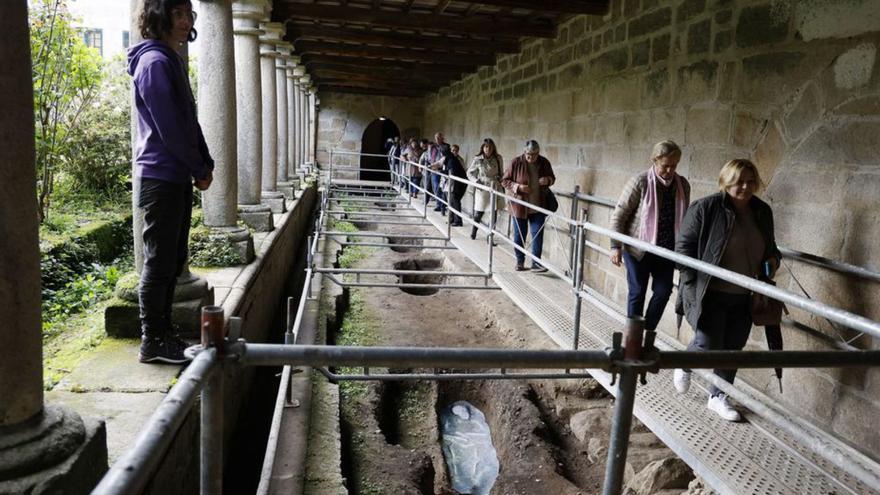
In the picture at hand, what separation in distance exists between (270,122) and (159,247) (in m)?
6.90

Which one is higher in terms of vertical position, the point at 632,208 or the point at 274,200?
the point at 632,208

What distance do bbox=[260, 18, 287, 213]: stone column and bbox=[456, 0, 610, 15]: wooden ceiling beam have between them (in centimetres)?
360

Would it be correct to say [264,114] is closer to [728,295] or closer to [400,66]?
[400,66]

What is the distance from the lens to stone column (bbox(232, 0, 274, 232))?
23.2 ft

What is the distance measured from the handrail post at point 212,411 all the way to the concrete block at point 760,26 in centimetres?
413

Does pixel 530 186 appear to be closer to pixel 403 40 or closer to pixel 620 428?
pixel 403 40

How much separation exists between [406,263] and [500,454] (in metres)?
4.86

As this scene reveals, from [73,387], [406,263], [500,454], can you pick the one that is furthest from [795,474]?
[406,263]

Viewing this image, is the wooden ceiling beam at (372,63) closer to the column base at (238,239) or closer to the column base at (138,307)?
the column base at (238,239)

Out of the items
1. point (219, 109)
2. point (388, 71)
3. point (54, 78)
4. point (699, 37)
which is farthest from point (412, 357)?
point (388, 71)

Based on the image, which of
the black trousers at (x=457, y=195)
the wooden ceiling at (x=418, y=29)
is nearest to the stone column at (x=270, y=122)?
the wooden ceiling at (x=418, y=29)

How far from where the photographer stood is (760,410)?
2.40 metres

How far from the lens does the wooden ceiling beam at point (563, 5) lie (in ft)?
22.2

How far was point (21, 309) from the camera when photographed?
1826mm
